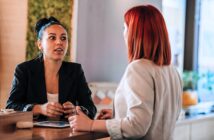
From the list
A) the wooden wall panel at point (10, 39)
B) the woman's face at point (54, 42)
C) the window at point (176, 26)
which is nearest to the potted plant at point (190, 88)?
the window at point (176, 26)

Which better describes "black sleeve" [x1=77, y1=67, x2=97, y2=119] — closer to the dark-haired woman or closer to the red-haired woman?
the dark-haired woman

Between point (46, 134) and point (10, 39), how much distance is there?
50.3 inches

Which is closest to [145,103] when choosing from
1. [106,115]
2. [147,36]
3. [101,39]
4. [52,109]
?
[147,36]

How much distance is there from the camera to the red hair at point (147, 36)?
156cm

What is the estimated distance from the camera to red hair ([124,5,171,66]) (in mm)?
1563

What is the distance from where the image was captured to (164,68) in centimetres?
160

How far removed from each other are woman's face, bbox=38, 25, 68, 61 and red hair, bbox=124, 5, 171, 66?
1.73 ft

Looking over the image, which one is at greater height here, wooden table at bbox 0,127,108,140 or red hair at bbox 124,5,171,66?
red hair at bbox 124,5,171,66

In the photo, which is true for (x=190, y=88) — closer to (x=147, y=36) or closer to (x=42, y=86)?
(x=42, y=86)

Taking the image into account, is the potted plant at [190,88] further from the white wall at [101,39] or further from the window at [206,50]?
the white wall at [101,39]

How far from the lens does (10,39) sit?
2584 mm

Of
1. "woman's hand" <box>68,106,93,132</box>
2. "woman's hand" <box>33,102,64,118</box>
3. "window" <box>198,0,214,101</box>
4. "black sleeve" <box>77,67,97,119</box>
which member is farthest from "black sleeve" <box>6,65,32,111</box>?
"window" <box>198,0,214,101</box>

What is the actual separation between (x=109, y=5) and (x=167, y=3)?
1.14 m

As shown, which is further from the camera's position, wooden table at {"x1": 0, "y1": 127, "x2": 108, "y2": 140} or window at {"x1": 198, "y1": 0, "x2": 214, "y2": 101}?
window at {"x1": 198, "y1": 0, "x2": 214, "y2": 101}
